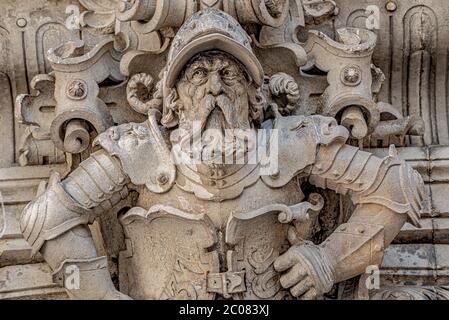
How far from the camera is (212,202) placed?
17.5ft

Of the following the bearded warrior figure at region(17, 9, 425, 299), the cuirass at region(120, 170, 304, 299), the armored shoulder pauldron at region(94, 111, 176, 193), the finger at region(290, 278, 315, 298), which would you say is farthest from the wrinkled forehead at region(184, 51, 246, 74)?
the finger at region(290, 278, 315, 298)

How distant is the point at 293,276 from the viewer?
5.34 metres

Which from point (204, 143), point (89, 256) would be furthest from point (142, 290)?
point (204, 143)

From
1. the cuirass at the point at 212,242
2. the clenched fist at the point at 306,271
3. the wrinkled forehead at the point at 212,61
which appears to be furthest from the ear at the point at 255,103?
the clenched fist at the point at 306,271

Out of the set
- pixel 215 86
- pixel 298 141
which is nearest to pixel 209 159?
pixel 215 86

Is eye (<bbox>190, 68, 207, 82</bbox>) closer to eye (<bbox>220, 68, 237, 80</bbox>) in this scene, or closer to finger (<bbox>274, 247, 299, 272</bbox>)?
eye (<bbox>220, 68, 237, 80</bbox>)

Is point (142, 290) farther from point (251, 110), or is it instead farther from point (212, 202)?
point (251, 110)

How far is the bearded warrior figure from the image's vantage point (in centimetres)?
530

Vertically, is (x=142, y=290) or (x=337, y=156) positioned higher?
(x=337, y=156)

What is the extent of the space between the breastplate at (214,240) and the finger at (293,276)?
0.04 metres

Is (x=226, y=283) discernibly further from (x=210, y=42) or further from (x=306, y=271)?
(x=210, y=42)

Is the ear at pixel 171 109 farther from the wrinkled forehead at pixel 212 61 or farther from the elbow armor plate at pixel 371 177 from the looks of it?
the elbow armor plate at pixel 371 177

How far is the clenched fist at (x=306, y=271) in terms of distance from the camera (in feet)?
17.4

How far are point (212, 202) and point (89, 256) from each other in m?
0.47
